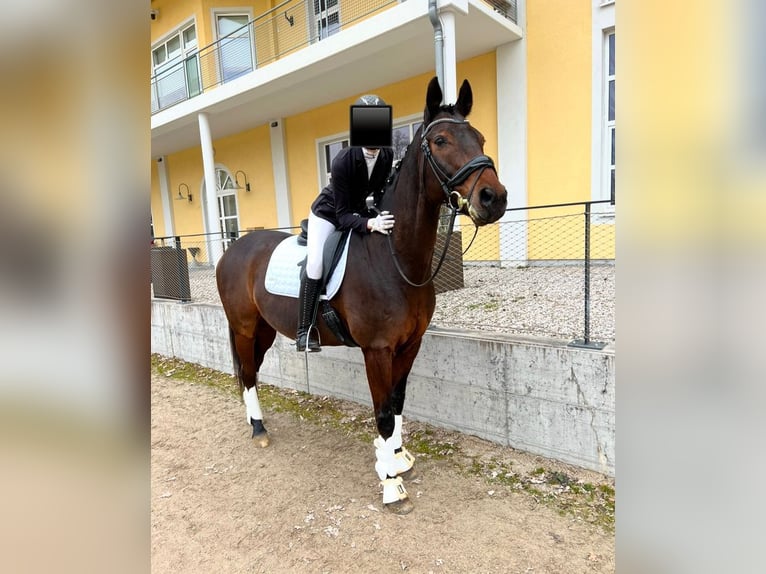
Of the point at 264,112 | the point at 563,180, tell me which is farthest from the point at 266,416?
the point at 264,112

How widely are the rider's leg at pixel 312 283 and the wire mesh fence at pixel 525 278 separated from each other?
108 centimetres

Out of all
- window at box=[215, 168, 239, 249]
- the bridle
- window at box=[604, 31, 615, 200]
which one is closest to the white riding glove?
the bridle

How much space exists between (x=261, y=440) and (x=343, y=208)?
219cm

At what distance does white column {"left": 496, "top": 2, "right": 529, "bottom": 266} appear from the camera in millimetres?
7367

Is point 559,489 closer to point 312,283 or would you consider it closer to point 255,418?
point 312,283

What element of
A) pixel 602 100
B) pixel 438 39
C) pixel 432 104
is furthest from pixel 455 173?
pixel 602 100

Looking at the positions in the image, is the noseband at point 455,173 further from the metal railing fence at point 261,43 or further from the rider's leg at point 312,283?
the metal railing fence at point 261,43

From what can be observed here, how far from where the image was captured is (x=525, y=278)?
641cm

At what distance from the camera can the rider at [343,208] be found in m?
2.72

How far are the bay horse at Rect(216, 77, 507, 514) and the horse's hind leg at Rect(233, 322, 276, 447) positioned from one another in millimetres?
989

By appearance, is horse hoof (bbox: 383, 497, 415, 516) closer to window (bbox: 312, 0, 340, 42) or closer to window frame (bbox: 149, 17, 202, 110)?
window (bbox: 312, 0, 340, 42)

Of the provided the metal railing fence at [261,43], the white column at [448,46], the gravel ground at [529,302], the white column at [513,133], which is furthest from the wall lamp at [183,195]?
the white column at [448,46]

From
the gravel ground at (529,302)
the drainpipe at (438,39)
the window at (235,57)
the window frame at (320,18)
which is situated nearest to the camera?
the gravel ground at (529,302)
